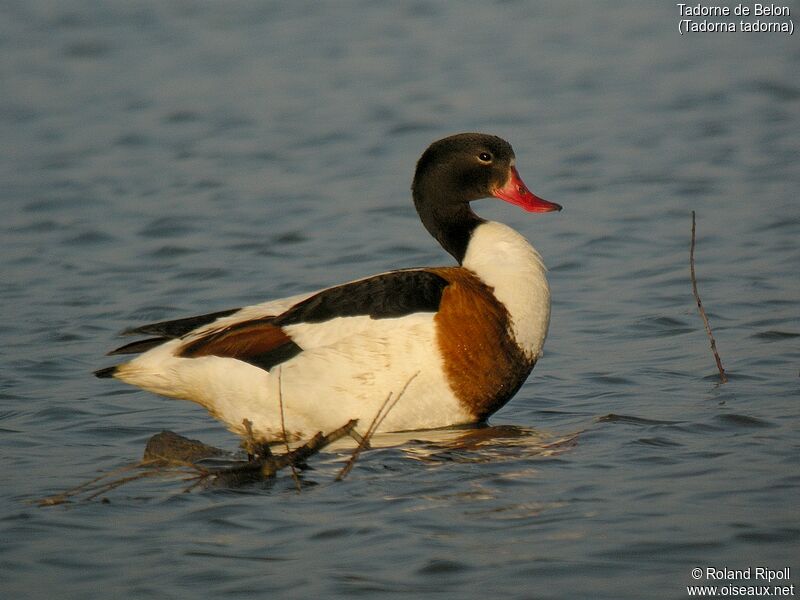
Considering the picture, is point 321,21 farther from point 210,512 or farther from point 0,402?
point 210,512

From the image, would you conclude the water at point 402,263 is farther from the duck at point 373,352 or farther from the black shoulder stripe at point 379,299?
the black shoulder stripe at point 379,299

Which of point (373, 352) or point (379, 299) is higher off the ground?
point (379, 299)

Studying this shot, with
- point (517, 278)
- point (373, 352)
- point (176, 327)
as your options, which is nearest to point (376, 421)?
point (373, 352)

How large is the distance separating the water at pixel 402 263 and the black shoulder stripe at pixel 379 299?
657 millimetres

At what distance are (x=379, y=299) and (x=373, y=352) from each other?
0.27 metres

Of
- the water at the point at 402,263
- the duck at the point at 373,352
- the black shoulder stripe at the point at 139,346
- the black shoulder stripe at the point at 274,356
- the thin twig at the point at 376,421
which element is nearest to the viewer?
the water at the point at 402,263

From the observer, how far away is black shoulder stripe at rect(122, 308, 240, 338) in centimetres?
702

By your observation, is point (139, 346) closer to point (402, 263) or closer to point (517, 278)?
point (517, 278)

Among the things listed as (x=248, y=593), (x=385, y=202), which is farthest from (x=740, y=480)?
(x=385, y=202)

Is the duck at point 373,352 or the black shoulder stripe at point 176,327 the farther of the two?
the black shoulder stripe at point 176,327

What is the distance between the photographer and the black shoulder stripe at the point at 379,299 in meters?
6.46

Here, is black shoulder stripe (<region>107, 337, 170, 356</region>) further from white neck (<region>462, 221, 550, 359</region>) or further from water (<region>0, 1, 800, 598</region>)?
white neck (<region>462, 221, 550, 359</region>)

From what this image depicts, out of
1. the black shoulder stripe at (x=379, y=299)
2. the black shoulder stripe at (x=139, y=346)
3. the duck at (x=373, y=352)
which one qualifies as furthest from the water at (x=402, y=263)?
the black shoulder stripe at (x=379, y=299)

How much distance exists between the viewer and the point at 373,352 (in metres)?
6.41
